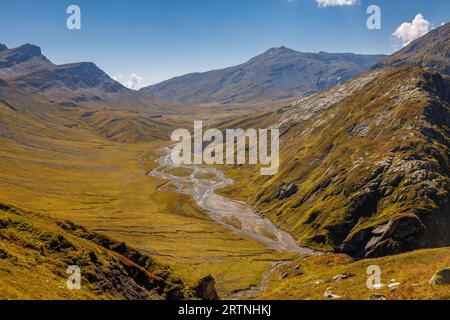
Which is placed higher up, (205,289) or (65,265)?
(65,265)

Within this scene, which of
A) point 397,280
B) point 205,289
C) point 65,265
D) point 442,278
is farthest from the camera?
point 205,289

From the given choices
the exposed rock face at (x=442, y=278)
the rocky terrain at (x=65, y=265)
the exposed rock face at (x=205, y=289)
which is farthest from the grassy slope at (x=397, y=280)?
the rocky terrain at (x=65, y=265)

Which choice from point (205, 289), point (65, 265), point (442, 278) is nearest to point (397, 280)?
point (442, 278)

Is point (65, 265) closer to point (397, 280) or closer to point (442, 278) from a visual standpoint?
point (397, 280)

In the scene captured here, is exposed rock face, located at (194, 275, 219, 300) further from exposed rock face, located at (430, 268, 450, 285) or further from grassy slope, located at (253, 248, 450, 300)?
exposed rock face, located at (430, 268, 450, 285)

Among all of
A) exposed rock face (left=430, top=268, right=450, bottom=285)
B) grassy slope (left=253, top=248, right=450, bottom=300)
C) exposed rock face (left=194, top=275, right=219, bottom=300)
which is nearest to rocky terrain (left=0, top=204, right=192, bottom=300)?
exposed rock face (left=194, top=275, right=219, bottom=300)

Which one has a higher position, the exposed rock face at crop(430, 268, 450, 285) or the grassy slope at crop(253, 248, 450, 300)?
the exposed rock face at crop(430, 268, 450, 285)

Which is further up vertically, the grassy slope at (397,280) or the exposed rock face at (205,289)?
A: the grassy slope at (397,280)

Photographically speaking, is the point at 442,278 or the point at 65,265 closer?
the point at 442,278

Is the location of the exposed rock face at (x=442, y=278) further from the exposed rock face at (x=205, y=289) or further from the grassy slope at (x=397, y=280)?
the exposed rock face at (x=205, y=289)
